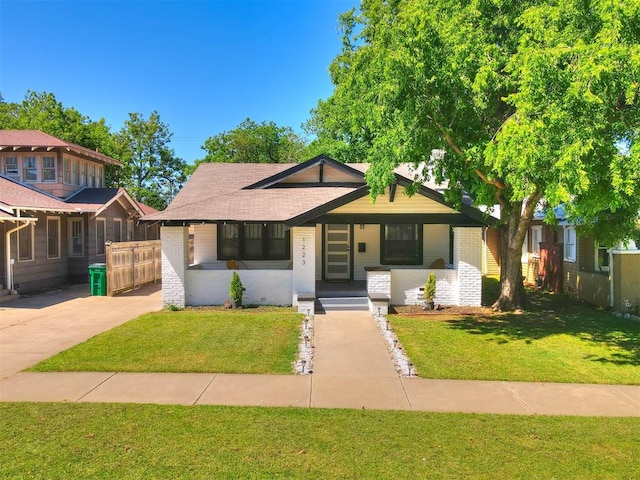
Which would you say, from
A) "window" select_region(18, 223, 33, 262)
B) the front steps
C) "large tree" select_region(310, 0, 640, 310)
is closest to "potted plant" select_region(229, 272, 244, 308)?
the front steps

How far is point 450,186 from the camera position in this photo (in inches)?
435

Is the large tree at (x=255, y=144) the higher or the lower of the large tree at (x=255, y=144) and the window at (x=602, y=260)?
the higher

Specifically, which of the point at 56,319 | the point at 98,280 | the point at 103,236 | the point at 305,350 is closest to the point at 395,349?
the point at 305,350

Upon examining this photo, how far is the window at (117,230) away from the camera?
2144cm

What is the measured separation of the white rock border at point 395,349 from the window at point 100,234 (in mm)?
14347

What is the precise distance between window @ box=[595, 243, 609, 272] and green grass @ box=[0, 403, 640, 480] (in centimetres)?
1024

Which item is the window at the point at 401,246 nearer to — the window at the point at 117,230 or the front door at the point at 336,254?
the front door at the point at 336,254

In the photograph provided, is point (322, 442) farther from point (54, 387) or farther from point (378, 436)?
point (54, 387)

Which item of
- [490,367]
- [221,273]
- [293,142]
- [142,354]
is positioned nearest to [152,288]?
[221,273]

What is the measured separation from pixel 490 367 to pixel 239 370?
4.50m

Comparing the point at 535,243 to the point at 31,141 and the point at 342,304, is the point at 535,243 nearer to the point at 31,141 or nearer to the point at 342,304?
the point at 342,304

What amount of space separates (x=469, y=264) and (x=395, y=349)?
5.40 m

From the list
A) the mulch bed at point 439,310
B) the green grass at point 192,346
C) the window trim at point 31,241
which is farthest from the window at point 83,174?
the mulch bed at point 439,310

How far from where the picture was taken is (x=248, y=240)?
1516cm
